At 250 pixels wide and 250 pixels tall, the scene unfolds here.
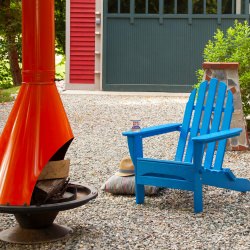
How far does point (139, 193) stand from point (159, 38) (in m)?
12.4

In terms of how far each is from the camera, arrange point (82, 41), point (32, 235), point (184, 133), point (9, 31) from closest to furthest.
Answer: point (32, 235), point (184, 133), point (82, 41), point (9, 31)

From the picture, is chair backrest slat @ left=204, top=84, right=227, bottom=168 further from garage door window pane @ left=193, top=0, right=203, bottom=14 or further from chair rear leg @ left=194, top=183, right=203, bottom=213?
garage door window pane @ left=193, top=0, right=203, bottom=14

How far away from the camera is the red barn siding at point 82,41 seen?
18.3 metres

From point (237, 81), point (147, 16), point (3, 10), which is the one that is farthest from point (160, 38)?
point (237, 81)

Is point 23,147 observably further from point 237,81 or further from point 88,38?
point 88,38

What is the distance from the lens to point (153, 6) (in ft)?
59.2

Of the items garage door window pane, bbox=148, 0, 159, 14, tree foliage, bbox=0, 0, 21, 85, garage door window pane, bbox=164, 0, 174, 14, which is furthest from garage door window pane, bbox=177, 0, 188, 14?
tree foliage, bbox=0, 0, 21, 85

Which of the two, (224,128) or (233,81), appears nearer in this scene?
(224,128)

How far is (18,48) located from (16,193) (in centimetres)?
2013

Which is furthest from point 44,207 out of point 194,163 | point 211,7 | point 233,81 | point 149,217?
point 211,7

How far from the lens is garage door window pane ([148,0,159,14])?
18.0 metres

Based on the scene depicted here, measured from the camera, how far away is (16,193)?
457 cm

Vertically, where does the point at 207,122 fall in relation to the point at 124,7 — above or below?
below

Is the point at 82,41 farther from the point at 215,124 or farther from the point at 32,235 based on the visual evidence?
the point at 32,235
